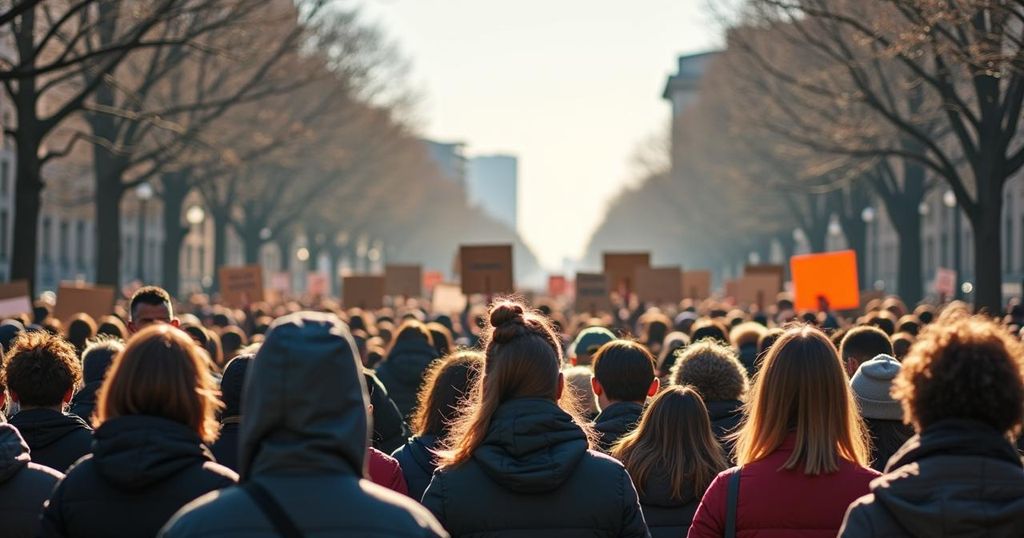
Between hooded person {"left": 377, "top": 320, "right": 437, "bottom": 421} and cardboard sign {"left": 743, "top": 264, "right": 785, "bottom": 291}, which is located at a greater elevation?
cardboard sign {"left": 743, "top": 264, "right": 785, "bottom": 291}

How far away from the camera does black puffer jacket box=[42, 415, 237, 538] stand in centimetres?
413

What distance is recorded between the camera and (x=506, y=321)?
4941 millimetres

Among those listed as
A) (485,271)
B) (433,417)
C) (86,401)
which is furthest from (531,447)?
(485,271)

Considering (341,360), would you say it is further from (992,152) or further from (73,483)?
(992,152)

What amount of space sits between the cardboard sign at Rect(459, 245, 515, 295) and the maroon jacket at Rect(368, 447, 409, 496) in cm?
1586

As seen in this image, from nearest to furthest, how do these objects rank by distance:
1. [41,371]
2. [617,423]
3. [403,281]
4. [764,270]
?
[41,371] < [617,423] < [403,281] < [764,270]

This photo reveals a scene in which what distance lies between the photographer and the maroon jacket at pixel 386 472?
Answer: 622 cm

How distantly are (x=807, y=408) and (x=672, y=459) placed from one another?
41.4 inches

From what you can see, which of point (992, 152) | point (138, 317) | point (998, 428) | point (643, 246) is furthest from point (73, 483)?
point (643, 246)

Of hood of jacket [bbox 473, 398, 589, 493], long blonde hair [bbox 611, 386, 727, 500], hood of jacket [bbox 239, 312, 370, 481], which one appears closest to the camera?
hood of jacket [bbox 239, 312, 370, 481]

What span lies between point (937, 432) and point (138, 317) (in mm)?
5180

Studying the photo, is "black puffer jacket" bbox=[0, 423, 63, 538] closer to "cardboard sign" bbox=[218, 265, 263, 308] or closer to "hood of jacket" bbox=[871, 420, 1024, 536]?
"hood of jacket" bbox=[871, 420, 1024, 536]

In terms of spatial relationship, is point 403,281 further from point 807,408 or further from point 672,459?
point 807,408

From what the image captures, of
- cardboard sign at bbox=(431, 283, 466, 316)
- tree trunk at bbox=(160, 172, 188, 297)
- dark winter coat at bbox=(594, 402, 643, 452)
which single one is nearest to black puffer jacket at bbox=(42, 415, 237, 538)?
dark winter coat at bbox=(594, 402, 643, 452)
